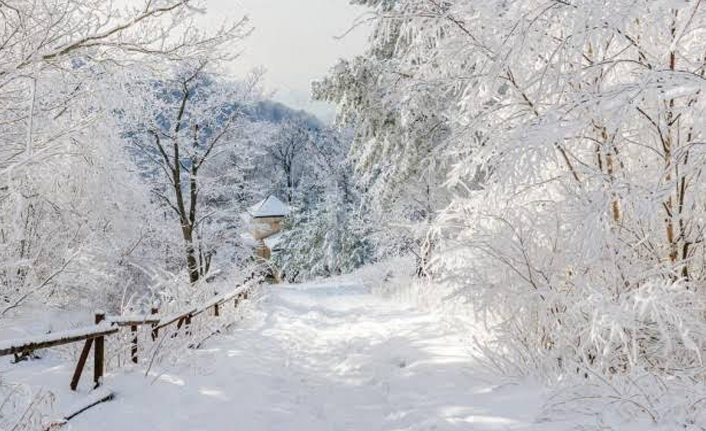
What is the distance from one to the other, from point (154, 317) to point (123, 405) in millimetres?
1683

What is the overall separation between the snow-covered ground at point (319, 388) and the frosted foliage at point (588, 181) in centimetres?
72

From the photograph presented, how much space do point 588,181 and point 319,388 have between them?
4.20 m

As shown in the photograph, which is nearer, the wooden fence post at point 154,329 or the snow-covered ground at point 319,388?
the snow-covered ground at point 319,388

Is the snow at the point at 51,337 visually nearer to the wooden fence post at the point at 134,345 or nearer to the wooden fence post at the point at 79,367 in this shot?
the wooden fence post at the point at 79,367

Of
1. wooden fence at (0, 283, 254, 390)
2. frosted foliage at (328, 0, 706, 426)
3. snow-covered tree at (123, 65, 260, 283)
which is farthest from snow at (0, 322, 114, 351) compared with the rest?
snow-covered tree at (123, 65, 260, 283)

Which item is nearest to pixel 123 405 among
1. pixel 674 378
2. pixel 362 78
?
pixel 674 378

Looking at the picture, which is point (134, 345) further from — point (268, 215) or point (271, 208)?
point (271, 208)

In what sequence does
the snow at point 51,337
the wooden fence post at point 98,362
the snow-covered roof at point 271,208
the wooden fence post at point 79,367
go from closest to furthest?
the snow at point 51,337 < the wooden fence post at point 79,367 < the wooden fence post at point 98,362 < the snow-covered roof at point 271,208

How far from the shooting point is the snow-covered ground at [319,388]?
14.3 ft

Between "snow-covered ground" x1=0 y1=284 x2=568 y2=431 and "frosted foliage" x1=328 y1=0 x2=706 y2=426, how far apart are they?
72cm

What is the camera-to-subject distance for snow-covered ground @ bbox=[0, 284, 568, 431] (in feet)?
14.3

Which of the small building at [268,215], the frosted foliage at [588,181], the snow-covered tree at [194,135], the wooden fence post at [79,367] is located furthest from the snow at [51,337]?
the small building at [268,215]


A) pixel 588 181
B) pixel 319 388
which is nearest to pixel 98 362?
pixel 319 388

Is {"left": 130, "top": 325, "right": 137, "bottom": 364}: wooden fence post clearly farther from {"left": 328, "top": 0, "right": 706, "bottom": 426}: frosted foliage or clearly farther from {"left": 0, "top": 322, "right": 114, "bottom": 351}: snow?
{"left": 328, "top": 0, "right": 706, "bottom": 426}: frosted foliage
